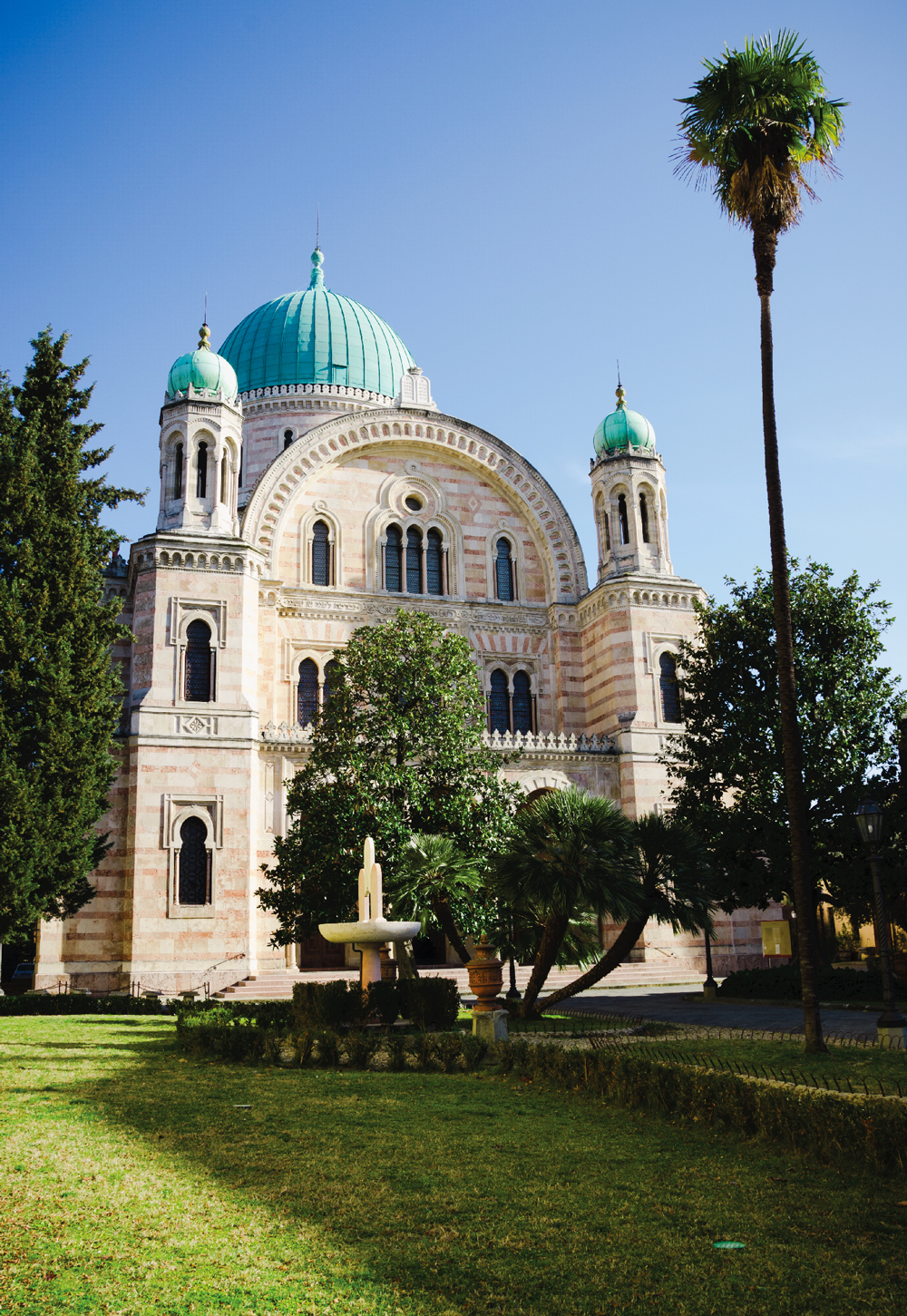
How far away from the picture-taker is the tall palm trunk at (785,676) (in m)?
14.3

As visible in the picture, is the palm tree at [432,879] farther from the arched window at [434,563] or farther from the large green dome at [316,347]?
the large green dome at [316,347]

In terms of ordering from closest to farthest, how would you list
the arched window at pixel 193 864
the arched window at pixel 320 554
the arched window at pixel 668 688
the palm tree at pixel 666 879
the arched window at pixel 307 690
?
1. the palm tree at pixel 666 879
2. the arched window at pixel 193 864
3. the arched window at pixel 307 690
4. the arched window at pixel 668 688
5. the arched window at pixel 320 554

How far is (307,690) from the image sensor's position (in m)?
33.7

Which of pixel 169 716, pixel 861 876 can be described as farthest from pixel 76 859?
pixel 861 876

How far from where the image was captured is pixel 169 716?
29797mm

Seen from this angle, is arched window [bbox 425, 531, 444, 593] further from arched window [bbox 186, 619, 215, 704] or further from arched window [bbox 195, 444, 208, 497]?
arched window [bbox 186, 619, 215, 704]

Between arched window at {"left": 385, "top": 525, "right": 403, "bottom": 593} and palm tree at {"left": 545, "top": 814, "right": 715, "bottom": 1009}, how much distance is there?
19161mm

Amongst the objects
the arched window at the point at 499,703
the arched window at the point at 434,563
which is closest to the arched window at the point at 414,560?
the arched window at the point at 434,563

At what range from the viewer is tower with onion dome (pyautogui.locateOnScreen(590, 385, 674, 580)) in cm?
3631

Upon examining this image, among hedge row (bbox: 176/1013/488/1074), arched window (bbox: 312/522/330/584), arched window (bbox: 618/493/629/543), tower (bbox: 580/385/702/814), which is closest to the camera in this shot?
hedge row (bbox: 176/1013/488/1074)

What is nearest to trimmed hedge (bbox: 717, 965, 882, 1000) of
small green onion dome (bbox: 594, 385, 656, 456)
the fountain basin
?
the fountain basin

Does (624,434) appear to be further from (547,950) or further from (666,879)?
(547,950)

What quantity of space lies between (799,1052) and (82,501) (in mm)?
20875

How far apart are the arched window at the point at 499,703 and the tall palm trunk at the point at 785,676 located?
20603 millimetres
